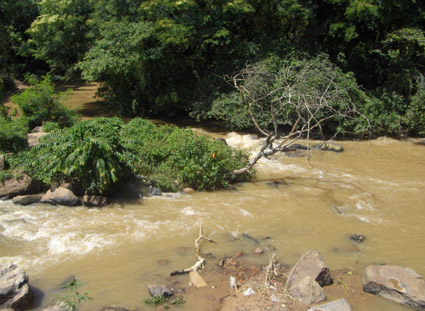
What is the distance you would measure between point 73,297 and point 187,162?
4.84 metres

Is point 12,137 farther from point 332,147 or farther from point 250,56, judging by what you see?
point 332,147

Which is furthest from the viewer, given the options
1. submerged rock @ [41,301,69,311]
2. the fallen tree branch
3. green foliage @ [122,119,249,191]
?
green foliage @ [122,119,249,191]

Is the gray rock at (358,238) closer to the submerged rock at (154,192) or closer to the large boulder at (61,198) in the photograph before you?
the submerged rock at (154,192)

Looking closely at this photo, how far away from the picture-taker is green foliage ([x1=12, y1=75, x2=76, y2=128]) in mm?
12070

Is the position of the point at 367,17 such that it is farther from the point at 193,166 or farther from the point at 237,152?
the point at 193,166

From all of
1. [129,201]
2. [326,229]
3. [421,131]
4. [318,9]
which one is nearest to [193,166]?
[129,201]

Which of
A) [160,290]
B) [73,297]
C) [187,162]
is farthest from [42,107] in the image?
[160,290]

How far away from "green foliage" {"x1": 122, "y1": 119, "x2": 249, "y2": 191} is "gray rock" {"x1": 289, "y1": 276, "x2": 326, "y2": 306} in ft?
14.2

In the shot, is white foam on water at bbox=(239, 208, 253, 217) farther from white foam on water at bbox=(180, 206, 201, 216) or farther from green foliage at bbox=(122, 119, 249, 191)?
green foliage at bbox=(122, 119, 249, 191)

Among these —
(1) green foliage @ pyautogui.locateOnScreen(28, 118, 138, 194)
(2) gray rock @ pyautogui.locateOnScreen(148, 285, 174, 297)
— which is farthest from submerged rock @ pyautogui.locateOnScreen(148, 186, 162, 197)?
(2) gray rock @ pyautogui.locateOnScreen(148, 285, 174, 297)

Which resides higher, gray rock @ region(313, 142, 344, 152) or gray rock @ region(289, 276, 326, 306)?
gray rock @ region(289, 276, 326, 306)

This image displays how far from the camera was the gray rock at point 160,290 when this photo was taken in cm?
600

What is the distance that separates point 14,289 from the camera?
18.5 feet

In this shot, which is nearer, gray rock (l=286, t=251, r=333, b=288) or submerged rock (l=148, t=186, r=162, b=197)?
A: gray rock (l=286, t=251, r=333, b=288)
